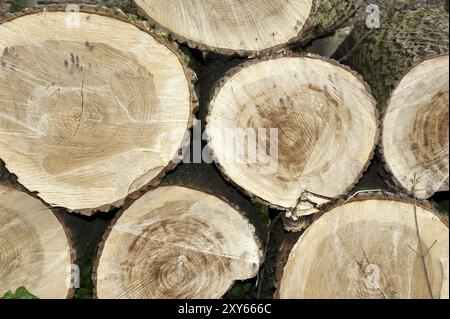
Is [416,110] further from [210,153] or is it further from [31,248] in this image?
[31,248]

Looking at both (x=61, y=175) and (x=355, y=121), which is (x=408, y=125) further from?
(x=61, y=175)

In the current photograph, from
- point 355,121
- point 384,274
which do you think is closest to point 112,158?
point 355,121

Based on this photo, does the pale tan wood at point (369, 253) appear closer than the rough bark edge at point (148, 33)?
No

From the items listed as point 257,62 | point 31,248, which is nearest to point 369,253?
point 257,62

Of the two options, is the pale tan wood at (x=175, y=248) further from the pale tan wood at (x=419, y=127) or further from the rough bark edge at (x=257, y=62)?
the pale tan wood at (x=419, y=127)

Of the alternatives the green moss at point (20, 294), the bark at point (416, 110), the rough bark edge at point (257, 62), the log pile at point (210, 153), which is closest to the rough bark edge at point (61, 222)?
the log pile at point (210, 153)

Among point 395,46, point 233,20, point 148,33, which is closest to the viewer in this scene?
point 148,33
